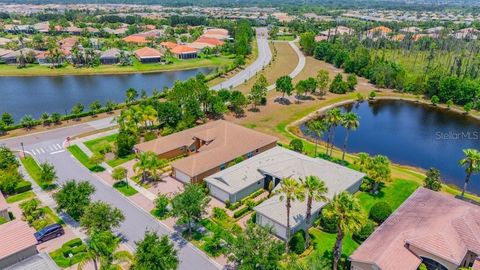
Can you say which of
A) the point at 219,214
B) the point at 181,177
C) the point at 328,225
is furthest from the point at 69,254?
the point at 328,225

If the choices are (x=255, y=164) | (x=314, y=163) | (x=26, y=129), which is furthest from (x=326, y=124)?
(x=26, y=129)

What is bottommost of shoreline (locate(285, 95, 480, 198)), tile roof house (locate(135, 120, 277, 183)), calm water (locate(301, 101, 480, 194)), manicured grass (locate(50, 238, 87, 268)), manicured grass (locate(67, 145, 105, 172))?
calm water (locate(301, 101, 480, 194))

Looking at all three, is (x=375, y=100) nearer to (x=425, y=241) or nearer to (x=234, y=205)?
(x=234, y=205)

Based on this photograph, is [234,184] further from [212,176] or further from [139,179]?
[139,179]

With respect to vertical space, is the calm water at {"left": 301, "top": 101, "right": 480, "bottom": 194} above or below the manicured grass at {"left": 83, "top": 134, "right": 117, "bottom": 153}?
below

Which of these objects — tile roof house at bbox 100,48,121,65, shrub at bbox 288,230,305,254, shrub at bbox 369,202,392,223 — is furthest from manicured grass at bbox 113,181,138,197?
tile roof house at bbox 100,48,121,65

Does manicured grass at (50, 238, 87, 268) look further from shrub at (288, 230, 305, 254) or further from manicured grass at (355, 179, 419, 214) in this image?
manicured grass at (355, 179, 419, 214)
